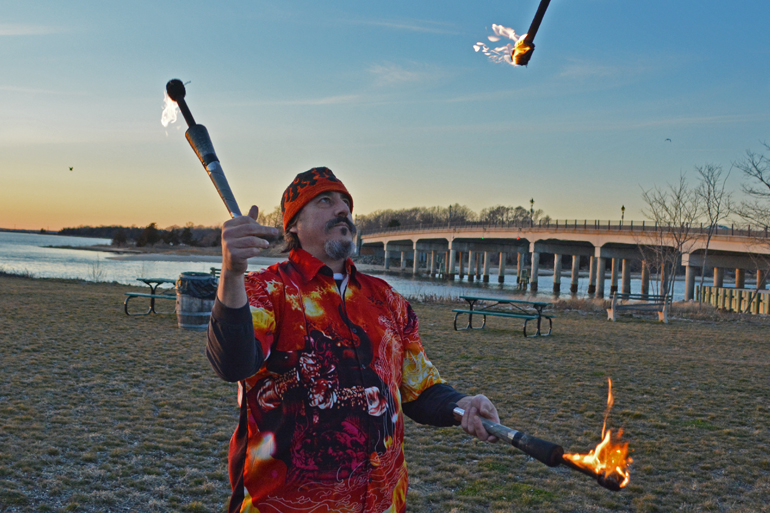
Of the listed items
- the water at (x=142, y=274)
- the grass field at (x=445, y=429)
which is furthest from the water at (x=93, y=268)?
the grass field at (x=445, y=429)

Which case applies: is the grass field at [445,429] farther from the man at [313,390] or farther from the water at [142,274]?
the water at [142,274]

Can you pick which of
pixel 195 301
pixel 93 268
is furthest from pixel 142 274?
pixel 195 301

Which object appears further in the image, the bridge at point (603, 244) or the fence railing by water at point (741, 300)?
the bridge at point (603, 244)

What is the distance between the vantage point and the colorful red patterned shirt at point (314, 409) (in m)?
2.32

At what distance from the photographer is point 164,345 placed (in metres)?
12.1

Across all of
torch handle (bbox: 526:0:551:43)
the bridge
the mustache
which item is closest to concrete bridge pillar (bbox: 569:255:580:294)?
the bridge

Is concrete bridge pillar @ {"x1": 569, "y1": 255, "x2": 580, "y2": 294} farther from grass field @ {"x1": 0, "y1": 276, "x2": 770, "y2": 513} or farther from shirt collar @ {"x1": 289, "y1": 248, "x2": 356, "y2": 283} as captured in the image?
shirt collar @ {"x1": 289, "y1": 248, "x2": 356, "y2": 283}

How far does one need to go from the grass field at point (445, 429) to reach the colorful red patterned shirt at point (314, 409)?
2802mm

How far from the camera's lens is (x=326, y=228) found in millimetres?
2754

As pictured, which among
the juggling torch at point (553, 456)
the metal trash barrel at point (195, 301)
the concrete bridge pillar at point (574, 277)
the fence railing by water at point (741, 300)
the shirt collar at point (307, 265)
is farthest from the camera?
the concrete bridge pillar at point (574, 277)

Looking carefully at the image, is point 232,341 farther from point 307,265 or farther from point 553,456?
point 553,456

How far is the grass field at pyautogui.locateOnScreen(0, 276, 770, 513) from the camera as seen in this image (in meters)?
5.16

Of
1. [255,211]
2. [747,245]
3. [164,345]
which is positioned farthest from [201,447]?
[747,245]

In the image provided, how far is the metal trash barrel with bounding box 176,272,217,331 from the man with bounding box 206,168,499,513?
41.1 feet
